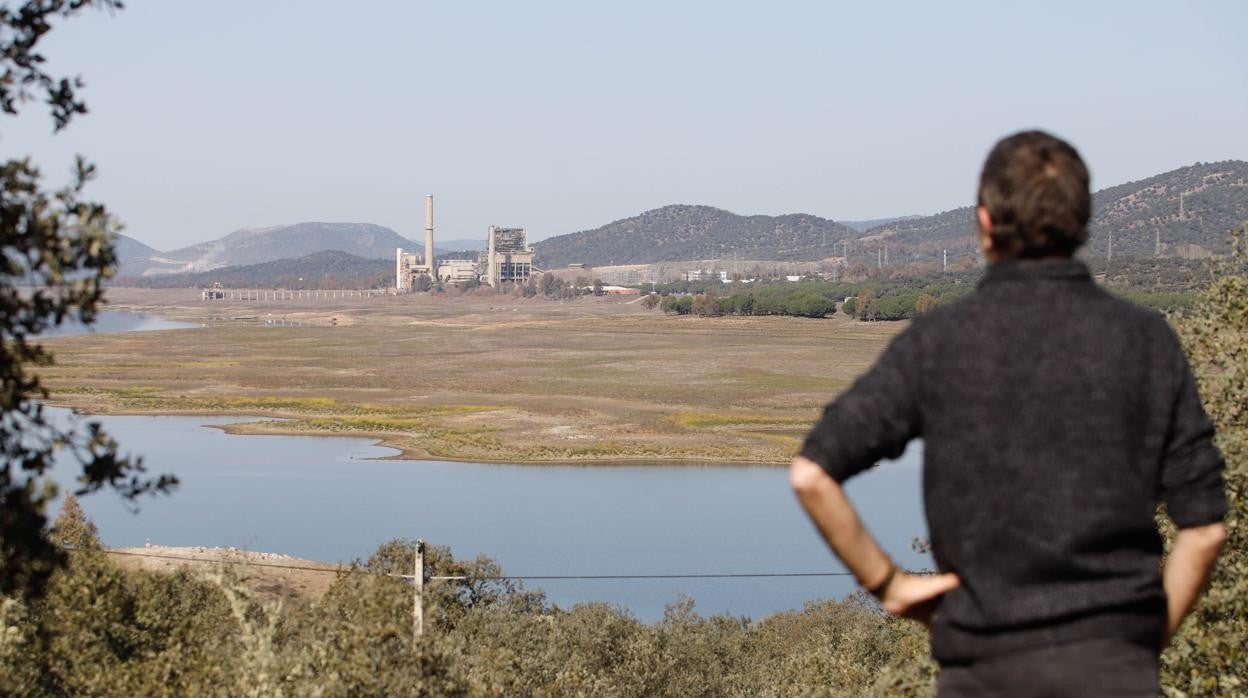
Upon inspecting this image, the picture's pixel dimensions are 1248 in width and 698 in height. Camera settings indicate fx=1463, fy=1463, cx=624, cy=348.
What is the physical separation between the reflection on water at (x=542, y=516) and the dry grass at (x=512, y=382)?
3905 millimetres

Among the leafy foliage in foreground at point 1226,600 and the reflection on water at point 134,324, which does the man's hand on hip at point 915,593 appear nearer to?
the leafy foliage in foreground at point 1226,600

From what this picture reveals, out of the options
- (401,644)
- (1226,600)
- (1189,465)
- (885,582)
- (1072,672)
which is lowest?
(401,644)

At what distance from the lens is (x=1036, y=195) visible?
2414 mm

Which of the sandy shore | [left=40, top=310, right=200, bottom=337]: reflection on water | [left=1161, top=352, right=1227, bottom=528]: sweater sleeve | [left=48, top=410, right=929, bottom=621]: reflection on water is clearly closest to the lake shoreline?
[left=48, top=410, right=929, bottom=621]: reflection on water

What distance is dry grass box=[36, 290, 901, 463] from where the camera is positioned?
50.5 m

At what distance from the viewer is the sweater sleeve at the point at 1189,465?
8.08 feet

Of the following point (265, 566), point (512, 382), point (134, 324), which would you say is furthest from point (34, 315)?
point (134, 324)

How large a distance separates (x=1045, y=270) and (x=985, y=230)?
13 centimetres

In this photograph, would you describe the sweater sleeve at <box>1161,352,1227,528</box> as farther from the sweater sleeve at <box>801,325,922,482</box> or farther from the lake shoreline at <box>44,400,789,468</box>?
the lake shoreline at <box>44,400,789,468</box>

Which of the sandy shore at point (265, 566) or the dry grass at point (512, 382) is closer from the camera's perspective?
the sandy shore at point (265, 566)

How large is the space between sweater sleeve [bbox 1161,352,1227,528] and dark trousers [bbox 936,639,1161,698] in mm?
274

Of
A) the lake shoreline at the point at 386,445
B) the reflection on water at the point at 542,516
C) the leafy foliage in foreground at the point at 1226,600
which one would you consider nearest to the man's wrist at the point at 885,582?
the leafy foliage in foreground at the point at 1226,600

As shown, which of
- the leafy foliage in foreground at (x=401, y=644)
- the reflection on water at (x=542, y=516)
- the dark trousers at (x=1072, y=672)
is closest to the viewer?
the dark trousers at (x=1072, y=672)

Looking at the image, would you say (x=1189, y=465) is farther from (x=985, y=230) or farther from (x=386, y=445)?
(x=386, y=445)
